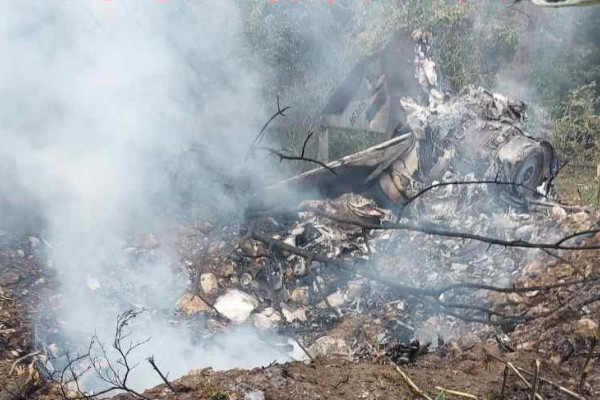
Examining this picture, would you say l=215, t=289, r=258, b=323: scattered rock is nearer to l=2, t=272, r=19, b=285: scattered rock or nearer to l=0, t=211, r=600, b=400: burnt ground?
l=0, t=211, r=600, b=400: burnt ground

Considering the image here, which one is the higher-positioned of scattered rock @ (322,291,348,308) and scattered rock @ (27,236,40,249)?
scattered rock @ (27,236,40,249)

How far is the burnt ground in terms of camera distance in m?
2.46

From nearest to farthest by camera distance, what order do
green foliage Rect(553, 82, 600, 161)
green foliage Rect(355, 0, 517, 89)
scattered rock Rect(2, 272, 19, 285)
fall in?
scattered rock Rect(2, 272, 19, 285) → green foliage Rect(553, 82, 600, 161) → green foliage Rect(355, 0, 517, 89)

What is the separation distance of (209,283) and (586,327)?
10.4 ft

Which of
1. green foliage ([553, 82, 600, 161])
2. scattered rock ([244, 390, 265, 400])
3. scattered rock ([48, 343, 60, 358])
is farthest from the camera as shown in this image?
green foliage ([553, 82, 600, 161])

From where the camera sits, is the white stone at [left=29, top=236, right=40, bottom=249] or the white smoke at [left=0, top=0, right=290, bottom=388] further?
the white stone at [left=29, top=236, right=40, bottom=249]

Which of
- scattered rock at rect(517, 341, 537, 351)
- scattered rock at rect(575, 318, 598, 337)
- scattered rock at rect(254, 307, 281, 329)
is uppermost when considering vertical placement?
scattered rock at rect(254, 307, 281, 329)

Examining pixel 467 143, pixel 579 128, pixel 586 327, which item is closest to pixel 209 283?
pixel 586 327

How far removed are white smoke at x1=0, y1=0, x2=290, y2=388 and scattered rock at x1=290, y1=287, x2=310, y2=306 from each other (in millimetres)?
724

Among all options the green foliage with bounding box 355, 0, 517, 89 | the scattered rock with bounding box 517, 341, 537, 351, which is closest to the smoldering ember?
the scattered rock with bounding box 517, 341, 537, 351

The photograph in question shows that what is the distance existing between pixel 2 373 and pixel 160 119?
12.2 feet

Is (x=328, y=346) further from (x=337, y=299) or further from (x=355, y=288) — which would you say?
(x=355, y=288)

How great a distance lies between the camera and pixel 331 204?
20.1 feet

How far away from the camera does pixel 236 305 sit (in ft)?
15.2
